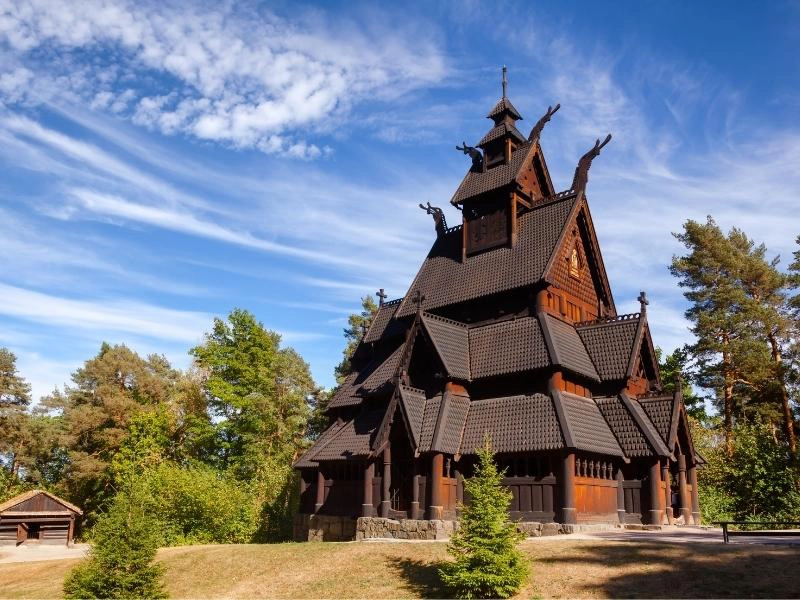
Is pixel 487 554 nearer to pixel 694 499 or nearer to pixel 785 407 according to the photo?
pixel 694 499

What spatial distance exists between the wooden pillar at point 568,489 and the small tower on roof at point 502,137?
621 inches

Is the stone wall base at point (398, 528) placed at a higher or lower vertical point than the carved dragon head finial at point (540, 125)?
lower

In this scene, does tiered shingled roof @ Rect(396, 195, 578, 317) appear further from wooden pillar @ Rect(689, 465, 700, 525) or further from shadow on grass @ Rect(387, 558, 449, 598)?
shadow on grass @ Rect(387, 558, 449, 598)

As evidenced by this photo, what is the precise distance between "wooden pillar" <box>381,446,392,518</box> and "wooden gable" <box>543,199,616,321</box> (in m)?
9.89

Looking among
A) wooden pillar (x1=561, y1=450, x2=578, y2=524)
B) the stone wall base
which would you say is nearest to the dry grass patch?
the stone wall base

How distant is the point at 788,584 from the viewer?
13031 millimetres

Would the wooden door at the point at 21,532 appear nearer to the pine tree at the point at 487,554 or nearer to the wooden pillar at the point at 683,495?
the pine tree at the point at 487,554

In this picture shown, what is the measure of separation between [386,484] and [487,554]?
35.8 ft

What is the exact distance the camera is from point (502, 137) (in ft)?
111

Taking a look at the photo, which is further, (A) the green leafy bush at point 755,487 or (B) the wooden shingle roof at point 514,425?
(A) the green leafy bush at point 755,487

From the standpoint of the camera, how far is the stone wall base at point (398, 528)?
2308 centimetres

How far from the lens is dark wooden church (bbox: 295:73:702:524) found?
24469 millimetres

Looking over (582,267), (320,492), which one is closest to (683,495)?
(582,267)

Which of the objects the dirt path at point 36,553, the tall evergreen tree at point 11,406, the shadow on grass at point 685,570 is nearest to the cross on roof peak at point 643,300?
the shadow on grass at point 685,570
